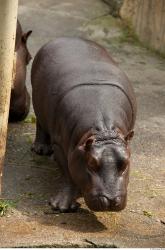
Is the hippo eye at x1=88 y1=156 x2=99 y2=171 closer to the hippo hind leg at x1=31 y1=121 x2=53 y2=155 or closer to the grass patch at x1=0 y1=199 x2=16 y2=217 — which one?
the grass patch at x1=0 y1=199 x2=16 y2=217

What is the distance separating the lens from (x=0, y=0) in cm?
514

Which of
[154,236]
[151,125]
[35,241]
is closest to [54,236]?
[35,241]

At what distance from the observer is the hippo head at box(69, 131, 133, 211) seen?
5309 mm

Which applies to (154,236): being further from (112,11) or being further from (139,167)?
(112,11)

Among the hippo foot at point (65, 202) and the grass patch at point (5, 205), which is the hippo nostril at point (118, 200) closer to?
the hippo foot at point (65, 202)

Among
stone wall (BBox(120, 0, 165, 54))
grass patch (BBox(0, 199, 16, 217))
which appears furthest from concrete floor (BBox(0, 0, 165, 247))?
stone wall (BBox(120, 0, 165, 54))

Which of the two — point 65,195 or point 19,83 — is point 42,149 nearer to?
point 19,83

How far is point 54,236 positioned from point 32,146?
1850 millimetres

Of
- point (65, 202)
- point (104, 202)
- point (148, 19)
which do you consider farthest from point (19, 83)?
point (148, 19)

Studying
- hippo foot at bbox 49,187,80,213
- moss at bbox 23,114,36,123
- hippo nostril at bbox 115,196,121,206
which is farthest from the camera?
moss at bbox 23,114,36,123

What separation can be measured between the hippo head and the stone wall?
521 centimetres

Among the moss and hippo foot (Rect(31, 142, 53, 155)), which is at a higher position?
hippo foot (Rect(31, 142, 53, 155))

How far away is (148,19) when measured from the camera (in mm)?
10883

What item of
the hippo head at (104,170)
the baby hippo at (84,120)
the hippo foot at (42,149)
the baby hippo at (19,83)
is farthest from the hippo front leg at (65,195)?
the baby hippo at (19,83)
